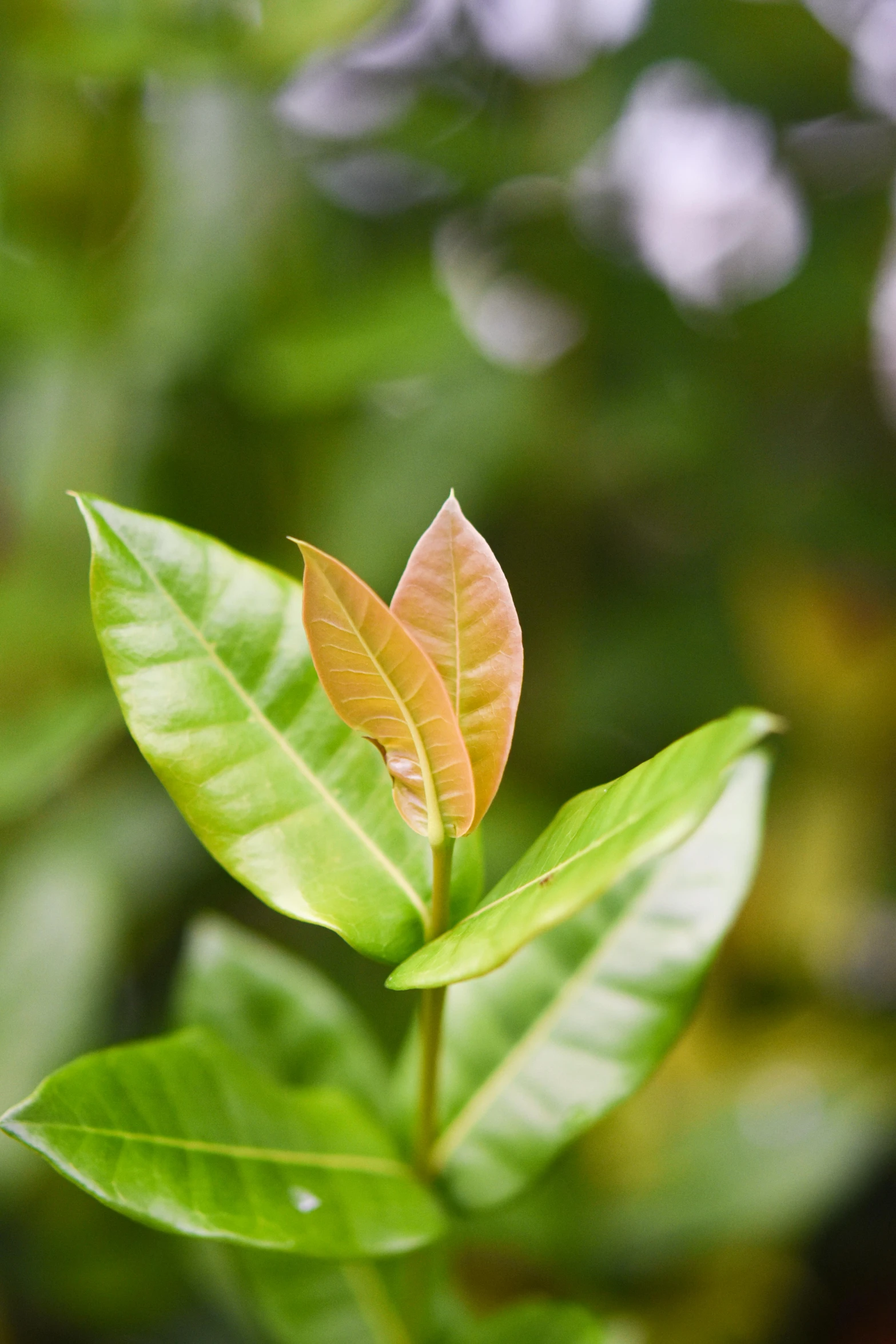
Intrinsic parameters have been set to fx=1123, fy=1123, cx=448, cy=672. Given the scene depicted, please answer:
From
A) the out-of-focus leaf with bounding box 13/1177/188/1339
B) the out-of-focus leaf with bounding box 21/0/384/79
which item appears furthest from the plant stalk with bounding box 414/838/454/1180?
the out-of-focus leaf with bounding box 21/0/384/79

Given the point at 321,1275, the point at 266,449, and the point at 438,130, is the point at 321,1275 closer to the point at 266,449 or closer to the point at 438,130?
the point at 266,449

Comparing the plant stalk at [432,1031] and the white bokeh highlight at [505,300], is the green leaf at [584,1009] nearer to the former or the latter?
the plant stalk at [432,1031]

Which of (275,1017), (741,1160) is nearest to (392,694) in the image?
(275,1017)

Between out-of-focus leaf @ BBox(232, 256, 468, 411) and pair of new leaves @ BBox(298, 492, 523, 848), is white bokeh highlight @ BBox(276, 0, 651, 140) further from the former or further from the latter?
pair of new leaves @ BBox(298, 492, 523, 848)

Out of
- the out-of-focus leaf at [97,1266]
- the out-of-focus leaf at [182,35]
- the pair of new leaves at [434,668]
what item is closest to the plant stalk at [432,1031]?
the pair of new leaves at [434,668]

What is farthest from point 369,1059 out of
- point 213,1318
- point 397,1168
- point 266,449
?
point 266,449

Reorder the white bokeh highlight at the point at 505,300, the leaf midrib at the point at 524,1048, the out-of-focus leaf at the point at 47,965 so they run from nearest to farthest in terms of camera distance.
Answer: the leaf midrib at the point at 524,1048 → the out-of-focus leaf at the point at 47,965 → the white bokeh highlight at the point at 505,300
